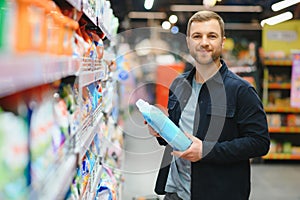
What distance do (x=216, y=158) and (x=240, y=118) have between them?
0.25m

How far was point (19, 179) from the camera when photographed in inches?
37.5

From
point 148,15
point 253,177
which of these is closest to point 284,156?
point 253,177

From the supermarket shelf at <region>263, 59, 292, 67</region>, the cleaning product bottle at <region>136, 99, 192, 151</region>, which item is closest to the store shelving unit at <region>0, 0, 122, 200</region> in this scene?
the cleaning product bottle at <region>136, 99, 192, 151</region>

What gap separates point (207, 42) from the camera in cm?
246

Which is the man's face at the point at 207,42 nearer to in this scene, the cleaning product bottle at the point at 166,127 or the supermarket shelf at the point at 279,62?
the cleaning product bottle at the point at 166,127

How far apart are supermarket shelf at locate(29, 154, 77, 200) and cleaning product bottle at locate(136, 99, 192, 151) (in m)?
0.79

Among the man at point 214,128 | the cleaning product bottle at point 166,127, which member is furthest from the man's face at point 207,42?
the cleaning product bottle at point 166,127

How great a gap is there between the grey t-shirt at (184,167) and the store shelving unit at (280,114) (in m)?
5.34

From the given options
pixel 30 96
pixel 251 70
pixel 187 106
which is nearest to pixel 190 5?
pixel 251 70

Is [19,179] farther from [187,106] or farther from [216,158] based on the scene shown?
[187,106]

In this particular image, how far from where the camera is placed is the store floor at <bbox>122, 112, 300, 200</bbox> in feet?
18.2

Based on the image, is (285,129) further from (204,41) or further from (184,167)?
(204,41)

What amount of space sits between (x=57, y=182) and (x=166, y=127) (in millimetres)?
1060

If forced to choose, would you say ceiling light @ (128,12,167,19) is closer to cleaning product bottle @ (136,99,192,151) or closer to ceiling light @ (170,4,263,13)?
ceiling light @ (170,4,263,13)
